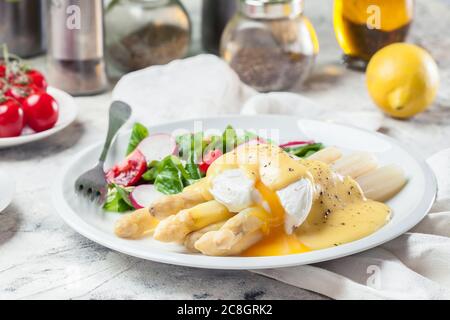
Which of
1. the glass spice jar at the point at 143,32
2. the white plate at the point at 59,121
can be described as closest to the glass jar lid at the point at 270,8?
the glass spice jar at the point at 143,32

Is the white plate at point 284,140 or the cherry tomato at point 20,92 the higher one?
the white plate at point 284,140

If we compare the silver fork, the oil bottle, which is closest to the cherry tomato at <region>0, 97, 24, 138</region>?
the silver fork

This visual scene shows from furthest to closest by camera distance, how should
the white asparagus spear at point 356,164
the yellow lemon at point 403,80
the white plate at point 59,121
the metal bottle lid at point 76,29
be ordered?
the metal bottle lid at point 76,29 < the yellow lemon at point 403,80 < the white plate at point 59,121 < the white asparagus spear at point 356,164

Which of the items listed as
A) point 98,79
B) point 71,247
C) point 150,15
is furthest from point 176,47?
point 71,247

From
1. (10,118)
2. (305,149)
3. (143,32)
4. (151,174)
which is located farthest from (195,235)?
(143,32)

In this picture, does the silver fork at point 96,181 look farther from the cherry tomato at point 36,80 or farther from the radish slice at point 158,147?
the cherry tomato at point 36,80

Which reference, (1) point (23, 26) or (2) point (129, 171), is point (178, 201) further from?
(1) point (23, 26)

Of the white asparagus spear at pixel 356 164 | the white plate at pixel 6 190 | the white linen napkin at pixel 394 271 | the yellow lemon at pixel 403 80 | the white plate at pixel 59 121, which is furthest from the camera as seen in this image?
the yellow lemon at pixel 403 80

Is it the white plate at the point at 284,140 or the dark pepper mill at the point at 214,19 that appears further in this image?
the dark pepper mill at the point at 214,19
